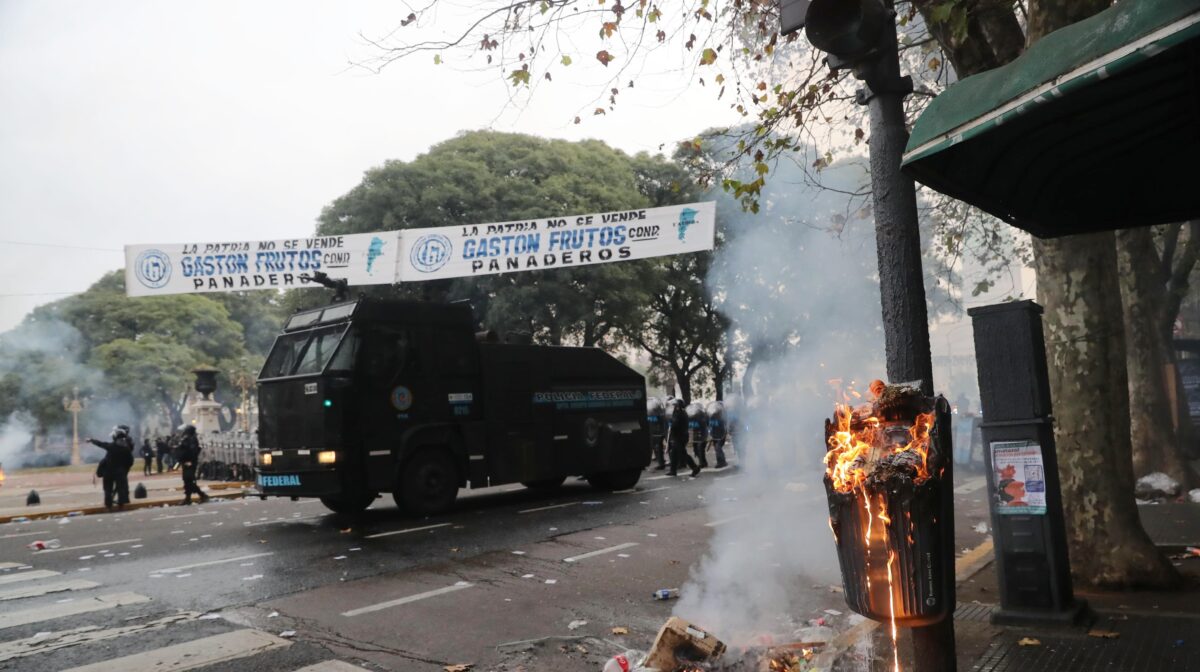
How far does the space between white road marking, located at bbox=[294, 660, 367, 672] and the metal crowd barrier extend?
17.0 metres

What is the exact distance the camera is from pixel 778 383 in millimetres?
14117

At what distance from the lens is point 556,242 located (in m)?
15.9

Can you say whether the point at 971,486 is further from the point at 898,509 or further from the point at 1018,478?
the point at 898,509

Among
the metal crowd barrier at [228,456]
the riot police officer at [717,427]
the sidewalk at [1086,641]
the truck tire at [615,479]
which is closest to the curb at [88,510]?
the metal crowd barrier at [228,456]

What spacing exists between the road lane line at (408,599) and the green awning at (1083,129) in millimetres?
5049

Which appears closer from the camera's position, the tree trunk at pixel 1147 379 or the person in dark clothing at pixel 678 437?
the tree trunk at pixel 1147 379

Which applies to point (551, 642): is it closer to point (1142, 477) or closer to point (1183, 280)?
point (1142, 477)

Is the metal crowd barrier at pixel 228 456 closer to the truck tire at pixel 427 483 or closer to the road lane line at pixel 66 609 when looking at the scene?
the truck tire at pixel 427 483

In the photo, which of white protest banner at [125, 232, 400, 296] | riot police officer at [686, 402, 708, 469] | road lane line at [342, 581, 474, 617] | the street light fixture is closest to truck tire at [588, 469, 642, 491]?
riot police officer at [686, 402, 708, 469]

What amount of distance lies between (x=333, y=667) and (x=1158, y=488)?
1135cm

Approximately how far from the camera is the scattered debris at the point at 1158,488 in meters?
11.1

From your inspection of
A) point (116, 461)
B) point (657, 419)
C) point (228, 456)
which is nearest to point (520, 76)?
point (116, 461)

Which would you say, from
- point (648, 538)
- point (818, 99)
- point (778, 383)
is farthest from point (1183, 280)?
point (648, 538)

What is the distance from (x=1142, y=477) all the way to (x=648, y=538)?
25.3 feet
